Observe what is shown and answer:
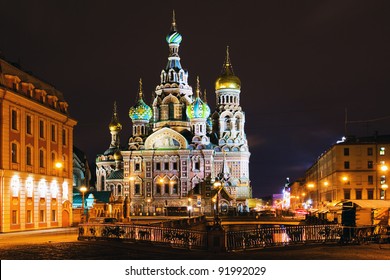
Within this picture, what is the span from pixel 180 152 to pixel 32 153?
223 feet

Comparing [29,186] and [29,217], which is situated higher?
[29,186]

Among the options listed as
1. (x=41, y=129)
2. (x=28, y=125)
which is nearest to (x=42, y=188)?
(x=41, y=129)

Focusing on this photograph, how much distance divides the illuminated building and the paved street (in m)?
13.7

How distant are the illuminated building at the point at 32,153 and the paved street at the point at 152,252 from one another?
13.7 meters

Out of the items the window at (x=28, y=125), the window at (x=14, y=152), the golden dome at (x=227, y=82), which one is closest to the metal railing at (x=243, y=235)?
the window at (x=14, y=152)

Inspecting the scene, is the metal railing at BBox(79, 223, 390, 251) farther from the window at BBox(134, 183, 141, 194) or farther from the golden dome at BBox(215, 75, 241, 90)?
the golden dome at BBox(215, 75, 241, 90)

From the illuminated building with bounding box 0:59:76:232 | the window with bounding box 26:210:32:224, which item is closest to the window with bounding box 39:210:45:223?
the illuminated building with bounding box 0:59:76:232

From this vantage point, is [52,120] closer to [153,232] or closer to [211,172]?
[153,232]

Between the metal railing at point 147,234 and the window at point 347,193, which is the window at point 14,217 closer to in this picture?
the metal railing at point 147,234

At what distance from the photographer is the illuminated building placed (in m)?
47.2

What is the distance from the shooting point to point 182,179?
119 meters

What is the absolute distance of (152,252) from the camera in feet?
99.0

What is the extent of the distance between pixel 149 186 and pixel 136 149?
293 inches

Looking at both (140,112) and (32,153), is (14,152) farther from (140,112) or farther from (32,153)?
(140,112)
